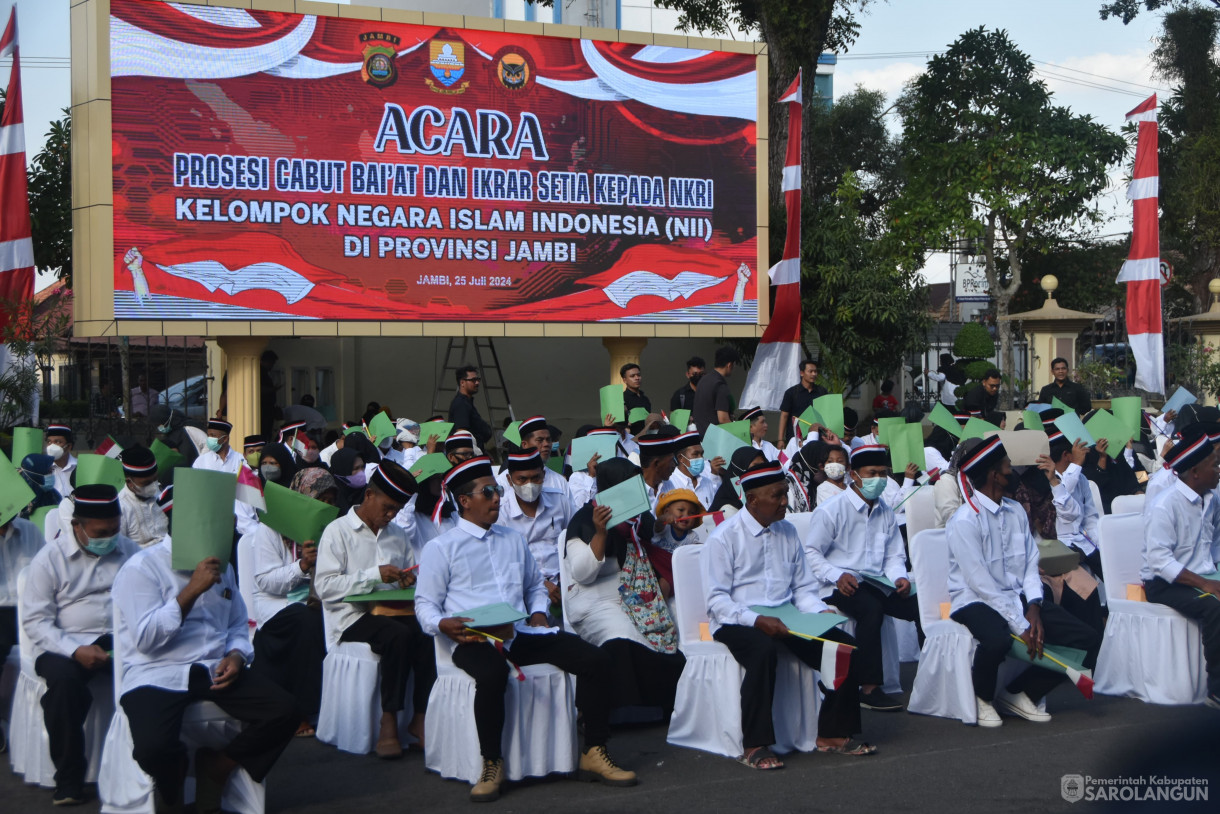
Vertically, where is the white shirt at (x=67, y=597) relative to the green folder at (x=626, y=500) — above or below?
below

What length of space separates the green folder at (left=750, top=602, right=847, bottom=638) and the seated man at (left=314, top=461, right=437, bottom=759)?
5.50 feet

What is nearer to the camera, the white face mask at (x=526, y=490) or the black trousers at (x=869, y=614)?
the white face mask at (x=526, y=490)

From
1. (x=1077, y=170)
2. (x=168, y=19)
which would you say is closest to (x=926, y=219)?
(x=1077, y=170)

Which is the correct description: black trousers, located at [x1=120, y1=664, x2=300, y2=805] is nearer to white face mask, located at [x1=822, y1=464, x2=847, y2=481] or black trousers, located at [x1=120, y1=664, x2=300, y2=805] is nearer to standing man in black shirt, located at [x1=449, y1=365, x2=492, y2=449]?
white face mask, located at [x1=822, y1=464, x2=847, y2=481]

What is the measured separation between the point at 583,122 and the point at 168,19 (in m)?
5.20

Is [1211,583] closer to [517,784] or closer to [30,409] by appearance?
[517,784]

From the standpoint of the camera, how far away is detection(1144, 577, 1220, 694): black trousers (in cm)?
716

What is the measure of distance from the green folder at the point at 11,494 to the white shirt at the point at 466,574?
204 centimetres

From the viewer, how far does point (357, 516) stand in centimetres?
668

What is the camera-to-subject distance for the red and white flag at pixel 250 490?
307 inches

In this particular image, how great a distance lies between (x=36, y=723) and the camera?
5.97 m

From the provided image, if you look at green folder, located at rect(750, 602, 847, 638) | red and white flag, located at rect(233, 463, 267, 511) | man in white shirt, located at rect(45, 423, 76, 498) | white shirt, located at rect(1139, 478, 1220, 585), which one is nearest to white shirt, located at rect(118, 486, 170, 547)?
red and white flag, located at rect(233, 463, 267, 511)

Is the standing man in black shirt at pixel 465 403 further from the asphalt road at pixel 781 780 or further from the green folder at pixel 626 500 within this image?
the green folder at pixel 626 500

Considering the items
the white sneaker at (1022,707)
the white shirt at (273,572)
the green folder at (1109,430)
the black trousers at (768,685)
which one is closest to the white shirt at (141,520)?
the white shirt at (273,572)
